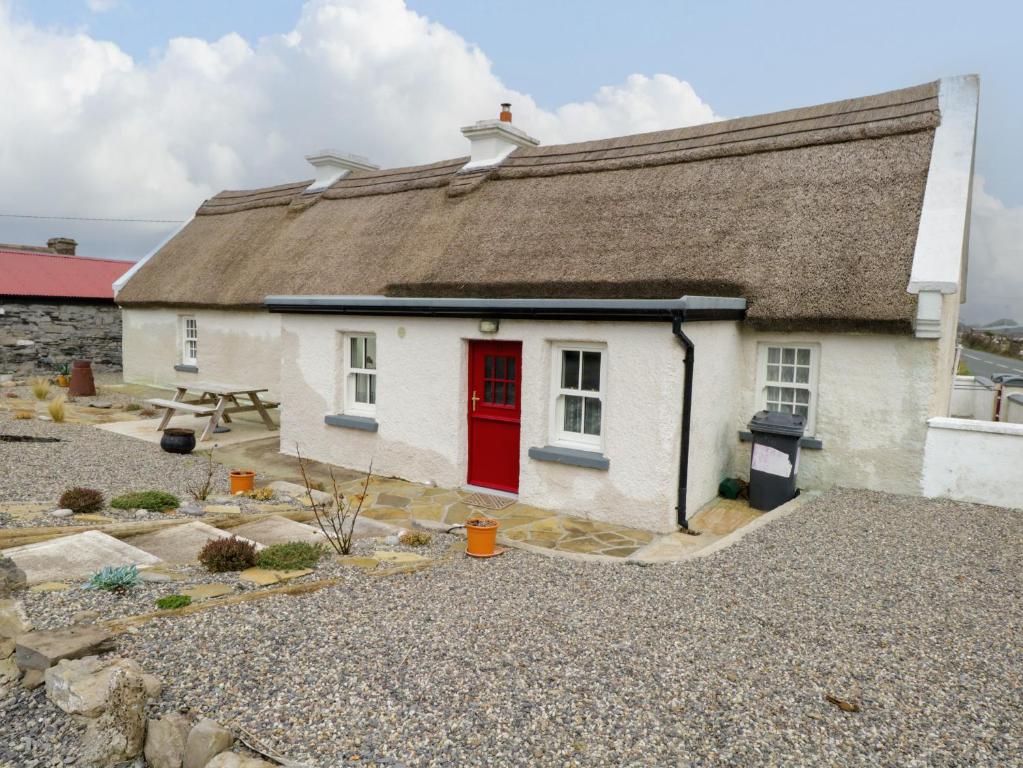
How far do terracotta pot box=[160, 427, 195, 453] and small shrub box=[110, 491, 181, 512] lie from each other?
293cm

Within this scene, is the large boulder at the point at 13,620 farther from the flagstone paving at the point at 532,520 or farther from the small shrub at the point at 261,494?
the small shrub at the point at 261,494

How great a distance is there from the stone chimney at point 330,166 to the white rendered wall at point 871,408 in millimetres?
12884

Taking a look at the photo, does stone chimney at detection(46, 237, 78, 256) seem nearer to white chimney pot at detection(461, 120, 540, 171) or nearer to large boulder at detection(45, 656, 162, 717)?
white chimney pot at detection(461, 120, 540, 171)

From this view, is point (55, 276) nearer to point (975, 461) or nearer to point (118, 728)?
point (118, 728)

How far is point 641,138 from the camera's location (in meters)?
12.9

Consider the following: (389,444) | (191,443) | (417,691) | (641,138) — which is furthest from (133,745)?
(641,138)

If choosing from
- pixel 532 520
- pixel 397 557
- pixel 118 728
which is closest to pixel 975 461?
pixel 532 520

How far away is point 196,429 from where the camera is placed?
13484 millimetres

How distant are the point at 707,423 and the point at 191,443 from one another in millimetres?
7962

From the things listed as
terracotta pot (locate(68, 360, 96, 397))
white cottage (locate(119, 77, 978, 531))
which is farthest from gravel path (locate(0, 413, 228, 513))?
terracotta pot (locate(68, 360, 96, 397))

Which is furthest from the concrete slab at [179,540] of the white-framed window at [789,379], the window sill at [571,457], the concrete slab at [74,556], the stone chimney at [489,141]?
the stone chimney at [489,141]

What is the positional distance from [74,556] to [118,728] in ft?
9.93

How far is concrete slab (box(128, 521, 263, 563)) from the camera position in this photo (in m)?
6.53

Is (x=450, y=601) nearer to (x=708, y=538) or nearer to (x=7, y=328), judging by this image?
(x=708, y=538)
